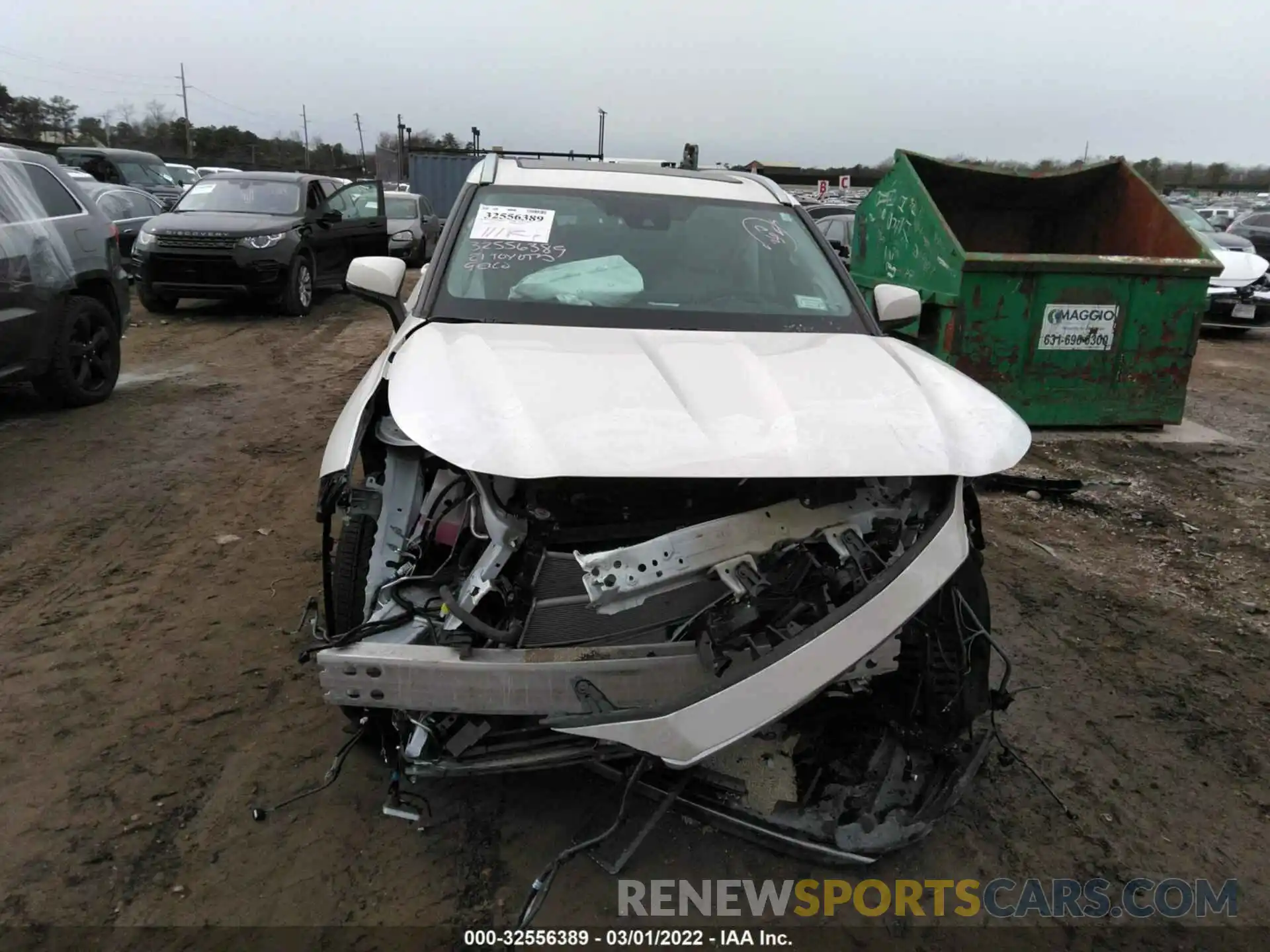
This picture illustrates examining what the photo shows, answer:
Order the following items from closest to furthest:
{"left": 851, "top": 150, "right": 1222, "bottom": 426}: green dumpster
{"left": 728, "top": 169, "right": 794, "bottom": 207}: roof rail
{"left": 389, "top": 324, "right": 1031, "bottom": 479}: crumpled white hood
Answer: {"left": 389, "top": 324, "right": 1031, "bottom": 479}: crumpled white hood < {"left": 728, "top": 169, "right": 794, "bottom": 207}: roof rail < {"left": 851, "top": 150, "right": 1222, "bottom": 426}: green dumpster

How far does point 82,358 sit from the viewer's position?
6.66 m

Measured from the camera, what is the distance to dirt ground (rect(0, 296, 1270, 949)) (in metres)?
2.40

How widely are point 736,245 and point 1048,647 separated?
2130 mm

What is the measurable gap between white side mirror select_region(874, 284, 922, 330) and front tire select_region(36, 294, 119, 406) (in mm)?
5687

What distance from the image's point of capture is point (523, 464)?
215cm

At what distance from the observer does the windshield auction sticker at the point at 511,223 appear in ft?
11.8

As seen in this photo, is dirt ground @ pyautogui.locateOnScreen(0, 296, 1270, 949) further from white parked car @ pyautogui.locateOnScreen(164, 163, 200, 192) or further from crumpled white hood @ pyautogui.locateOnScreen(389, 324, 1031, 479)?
white parked car @ pyautogui.locateOnScreen(164, 163, 200, 192)

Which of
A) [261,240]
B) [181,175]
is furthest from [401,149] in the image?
[261,240]

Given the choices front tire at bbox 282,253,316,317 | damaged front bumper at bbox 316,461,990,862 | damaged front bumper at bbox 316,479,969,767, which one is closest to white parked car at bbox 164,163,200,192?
front tire at bbox 282,253,316,317

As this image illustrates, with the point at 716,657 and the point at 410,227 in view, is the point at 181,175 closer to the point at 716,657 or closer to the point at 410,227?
the point at 410,227

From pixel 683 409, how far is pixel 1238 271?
12.0 meters

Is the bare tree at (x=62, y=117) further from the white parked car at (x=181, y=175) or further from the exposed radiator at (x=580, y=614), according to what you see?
the exposed radiator at (x=580, y=614)

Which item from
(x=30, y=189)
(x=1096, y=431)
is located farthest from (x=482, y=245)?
(x=1096, y=431)

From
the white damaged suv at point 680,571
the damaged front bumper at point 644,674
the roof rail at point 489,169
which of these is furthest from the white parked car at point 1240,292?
the damaged front bumper at point 644,674
